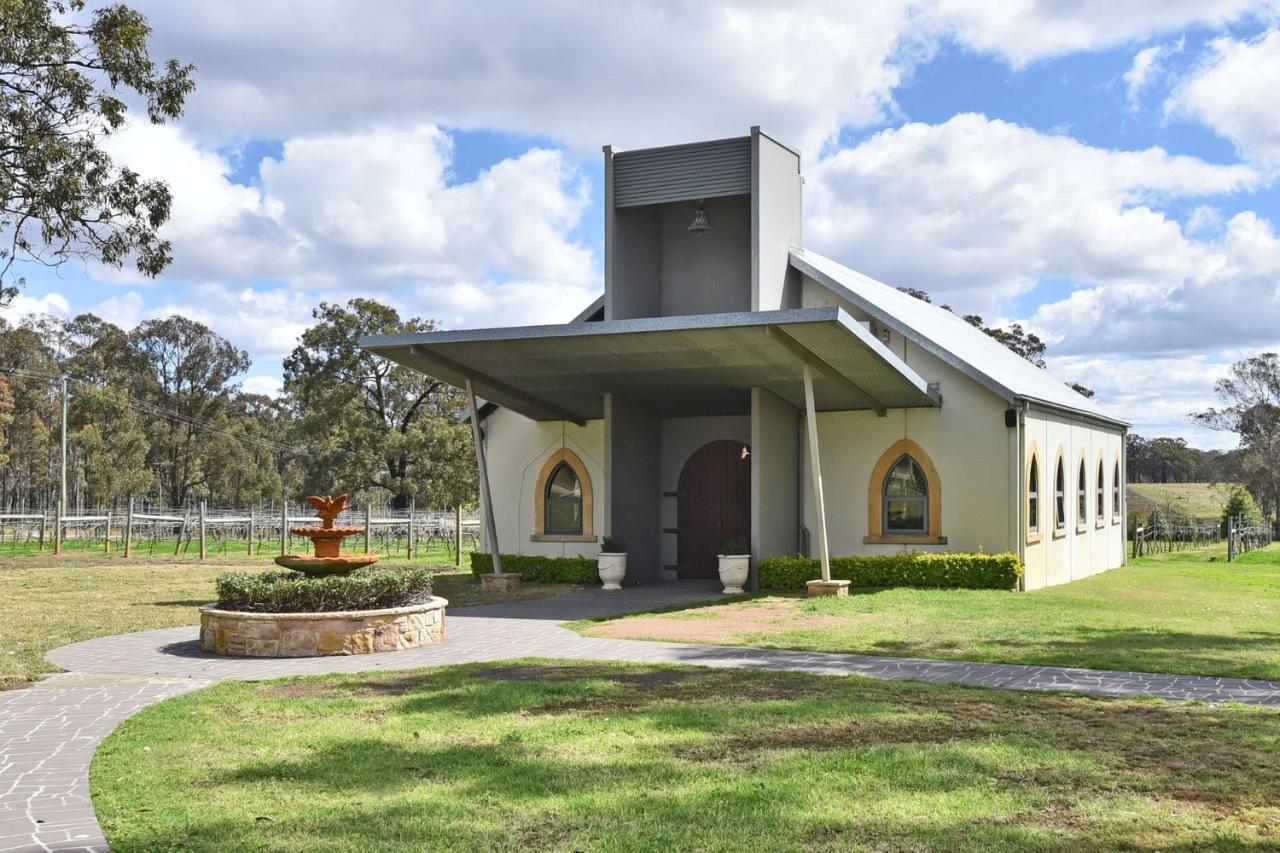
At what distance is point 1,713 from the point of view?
8.98 m

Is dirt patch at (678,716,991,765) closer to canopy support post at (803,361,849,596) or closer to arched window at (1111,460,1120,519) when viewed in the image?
canopy support post at (803,361,849,596)

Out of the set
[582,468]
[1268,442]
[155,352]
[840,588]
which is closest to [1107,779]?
[840,588]

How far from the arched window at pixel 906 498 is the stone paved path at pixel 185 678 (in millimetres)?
7760

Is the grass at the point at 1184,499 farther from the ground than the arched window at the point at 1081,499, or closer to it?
closer to it

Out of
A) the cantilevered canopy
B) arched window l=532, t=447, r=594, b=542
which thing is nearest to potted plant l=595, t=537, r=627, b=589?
arched window l=532, t=447, r=594, b=542

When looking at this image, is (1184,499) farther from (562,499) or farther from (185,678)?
(185,678)

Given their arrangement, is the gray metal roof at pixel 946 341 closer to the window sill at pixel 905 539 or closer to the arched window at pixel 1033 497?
the arched window at pixel 1033 497

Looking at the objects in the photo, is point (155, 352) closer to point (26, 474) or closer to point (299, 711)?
point (26, 474)

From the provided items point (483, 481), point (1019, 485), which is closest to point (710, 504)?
point (483, 481)

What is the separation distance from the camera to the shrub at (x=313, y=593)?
12500 millimetres

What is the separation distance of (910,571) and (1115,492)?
39.0 feet

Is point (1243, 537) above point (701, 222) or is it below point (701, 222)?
below

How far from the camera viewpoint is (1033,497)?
20.6 metres

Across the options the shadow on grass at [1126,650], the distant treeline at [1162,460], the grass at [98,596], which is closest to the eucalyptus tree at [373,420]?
the grass at [98,596]
